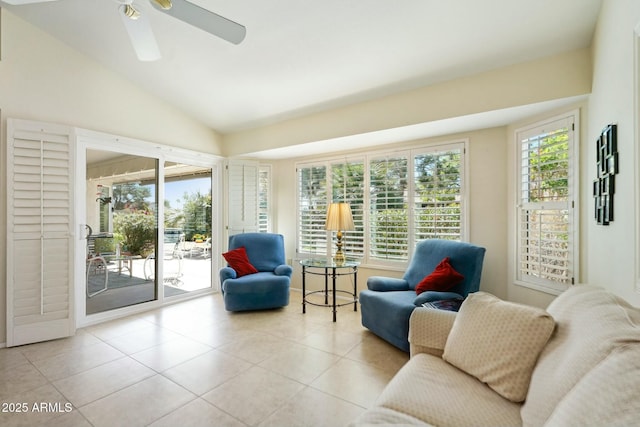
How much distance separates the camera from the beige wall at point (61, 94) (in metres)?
2.83

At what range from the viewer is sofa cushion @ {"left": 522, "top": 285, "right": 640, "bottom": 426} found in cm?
99

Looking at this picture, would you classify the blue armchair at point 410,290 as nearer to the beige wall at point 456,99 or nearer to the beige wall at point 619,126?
the beige wall at point 619,126

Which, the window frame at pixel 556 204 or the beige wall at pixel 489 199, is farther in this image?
the beige wall at pixel 489 199

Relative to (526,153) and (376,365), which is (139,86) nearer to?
(376,365)

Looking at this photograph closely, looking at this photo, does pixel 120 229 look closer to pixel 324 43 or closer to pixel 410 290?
pixel 324 43

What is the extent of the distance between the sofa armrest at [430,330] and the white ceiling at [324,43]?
2.19 meters

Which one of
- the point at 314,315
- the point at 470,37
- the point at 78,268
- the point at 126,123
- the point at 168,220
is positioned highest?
the point at 470,37

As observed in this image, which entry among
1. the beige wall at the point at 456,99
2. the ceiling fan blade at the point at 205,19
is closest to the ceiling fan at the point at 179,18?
the ceiling fan blade at the point at 205,19

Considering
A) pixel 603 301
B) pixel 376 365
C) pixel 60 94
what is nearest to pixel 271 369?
pixel 376 365

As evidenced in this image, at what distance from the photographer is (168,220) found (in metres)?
4.20

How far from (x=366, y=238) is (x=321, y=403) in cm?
250

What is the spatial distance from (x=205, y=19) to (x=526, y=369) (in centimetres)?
257

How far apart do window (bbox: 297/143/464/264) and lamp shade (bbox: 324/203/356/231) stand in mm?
426

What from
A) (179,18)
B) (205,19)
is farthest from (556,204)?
(179,18)
